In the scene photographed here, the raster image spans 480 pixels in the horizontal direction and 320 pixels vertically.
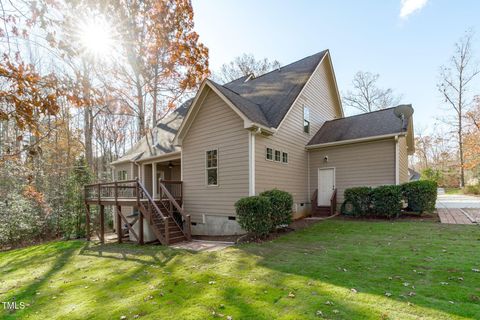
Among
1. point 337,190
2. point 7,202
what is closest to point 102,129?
point 7,202

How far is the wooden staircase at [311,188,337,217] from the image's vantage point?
37.9ft

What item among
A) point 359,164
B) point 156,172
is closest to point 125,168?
point 156,172

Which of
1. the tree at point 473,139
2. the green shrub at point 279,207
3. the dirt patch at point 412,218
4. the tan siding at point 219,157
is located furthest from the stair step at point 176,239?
the tree at point 473,139

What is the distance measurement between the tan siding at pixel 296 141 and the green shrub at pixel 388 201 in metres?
3.26

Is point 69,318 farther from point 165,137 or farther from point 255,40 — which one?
point 255,40

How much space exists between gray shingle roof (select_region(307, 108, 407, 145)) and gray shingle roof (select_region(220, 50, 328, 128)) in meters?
2.82

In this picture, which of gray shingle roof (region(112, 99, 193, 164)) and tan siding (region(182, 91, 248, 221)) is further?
gray shingle roof (region(112, 99, 193, 164))

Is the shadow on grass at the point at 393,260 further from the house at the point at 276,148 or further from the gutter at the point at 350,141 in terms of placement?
the gutter at the point at 350,141

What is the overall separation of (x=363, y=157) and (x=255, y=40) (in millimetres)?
10055

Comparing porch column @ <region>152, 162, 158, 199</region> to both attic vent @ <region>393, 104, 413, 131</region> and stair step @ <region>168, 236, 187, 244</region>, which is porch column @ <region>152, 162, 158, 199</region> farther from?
attic vent @ <region>393, 104, 413, 131</region>

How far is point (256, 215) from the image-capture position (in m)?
7.74

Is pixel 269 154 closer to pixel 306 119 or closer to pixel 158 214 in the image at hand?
pixel 306 119

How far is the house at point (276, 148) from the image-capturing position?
954cm

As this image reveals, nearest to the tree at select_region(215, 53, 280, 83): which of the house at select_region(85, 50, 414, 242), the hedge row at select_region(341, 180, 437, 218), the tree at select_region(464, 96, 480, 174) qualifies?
the house at select_region(85, 50, 414, 242)
